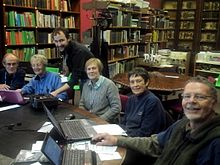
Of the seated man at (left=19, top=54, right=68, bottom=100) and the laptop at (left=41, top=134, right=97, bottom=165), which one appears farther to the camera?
the seated man at (left=19, top=54, right=68, bottom=100)

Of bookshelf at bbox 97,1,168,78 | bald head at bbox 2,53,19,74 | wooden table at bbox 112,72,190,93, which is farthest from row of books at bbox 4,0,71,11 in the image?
wooden table at bbox 112,72,190,93

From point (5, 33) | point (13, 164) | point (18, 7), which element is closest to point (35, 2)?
point (18, 7)

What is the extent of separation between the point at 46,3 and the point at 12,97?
2.76 m

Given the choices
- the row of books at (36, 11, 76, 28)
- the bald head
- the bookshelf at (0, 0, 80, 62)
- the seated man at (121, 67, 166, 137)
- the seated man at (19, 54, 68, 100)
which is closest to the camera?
the seated man at (121, 67, 166, 137)

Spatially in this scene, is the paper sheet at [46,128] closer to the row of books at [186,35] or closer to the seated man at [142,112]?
the seated man at [142,112]

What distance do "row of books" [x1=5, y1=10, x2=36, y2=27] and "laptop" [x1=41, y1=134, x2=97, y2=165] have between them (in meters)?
3.36

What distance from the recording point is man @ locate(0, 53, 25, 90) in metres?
3.34

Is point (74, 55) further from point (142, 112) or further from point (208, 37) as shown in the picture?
point (208, 37)

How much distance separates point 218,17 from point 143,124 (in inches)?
267

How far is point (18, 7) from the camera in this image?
452cm

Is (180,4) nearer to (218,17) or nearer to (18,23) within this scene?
(218,17)

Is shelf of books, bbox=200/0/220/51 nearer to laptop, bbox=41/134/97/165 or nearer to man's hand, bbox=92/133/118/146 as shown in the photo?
man's hand, bbox=92/133/118/146

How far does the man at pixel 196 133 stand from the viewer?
133 cm

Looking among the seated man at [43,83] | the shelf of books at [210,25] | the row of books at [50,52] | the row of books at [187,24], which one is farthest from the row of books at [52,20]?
the shelf of books at [210,25]
